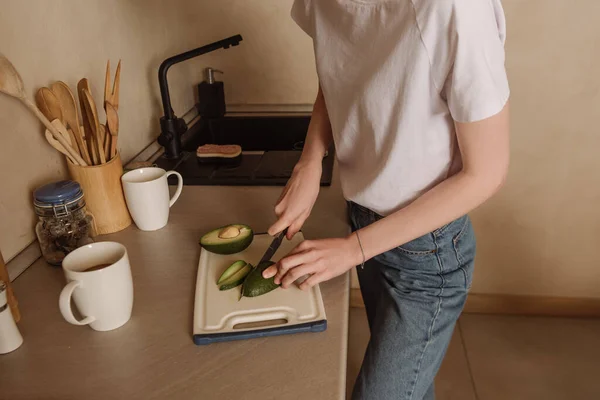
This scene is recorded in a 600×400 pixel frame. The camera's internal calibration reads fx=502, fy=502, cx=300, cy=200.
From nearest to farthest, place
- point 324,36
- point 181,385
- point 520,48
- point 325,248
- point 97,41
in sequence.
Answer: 1. point 181,385
2. point 325,248
3. point 324,36
4. point 97,41
5. point 520,48

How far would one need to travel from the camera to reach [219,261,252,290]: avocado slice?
0.76 m

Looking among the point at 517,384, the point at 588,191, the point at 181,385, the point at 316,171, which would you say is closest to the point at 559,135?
the point at 588,191

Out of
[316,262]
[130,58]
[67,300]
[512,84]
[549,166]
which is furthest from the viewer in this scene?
[549,166]

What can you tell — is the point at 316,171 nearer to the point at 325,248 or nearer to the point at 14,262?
the point at 325,248

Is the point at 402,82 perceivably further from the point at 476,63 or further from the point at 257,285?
the point at 257,285

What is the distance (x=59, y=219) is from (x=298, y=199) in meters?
0.40

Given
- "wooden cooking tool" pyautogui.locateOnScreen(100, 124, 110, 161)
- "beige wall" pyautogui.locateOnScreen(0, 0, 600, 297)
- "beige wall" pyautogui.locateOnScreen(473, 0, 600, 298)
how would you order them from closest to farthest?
1. "wooden cooking tool" pyautogui.locateOnScreen(100, 124, 110, 161)
2. "beige wall" pyautogui.locateOnScreen(0, 0, 600, 297)
3. "beige wall" pyautogui.locateOnScreen(473, 0, 600, 298)

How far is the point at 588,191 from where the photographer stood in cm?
164

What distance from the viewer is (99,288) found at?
66cm

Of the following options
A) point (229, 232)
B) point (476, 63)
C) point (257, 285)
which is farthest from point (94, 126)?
point (476, 63)

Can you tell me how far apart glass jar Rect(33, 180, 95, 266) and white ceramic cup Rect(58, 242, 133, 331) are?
141 millimetres

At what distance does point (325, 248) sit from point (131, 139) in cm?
68

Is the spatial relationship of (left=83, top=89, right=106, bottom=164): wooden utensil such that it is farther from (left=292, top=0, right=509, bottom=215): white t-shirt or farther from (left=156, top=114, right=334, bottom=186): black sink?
(left=292, top=0, right=509, bottom=215): white t-shirt

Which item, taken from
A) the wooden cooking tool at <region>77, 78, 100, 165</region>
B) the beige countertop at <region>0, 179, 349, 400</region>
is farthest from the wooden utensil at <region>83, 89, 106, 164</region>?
the beige countertop at <region>0, 179, 349, 400</region>
